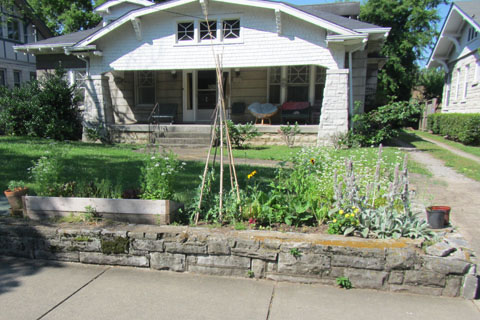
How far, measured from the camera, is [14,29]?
2158 cm

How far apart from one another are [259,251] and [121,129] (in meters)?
10.7

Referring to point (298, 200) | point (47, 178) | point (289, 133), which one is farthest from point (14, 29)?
point (298, 200)

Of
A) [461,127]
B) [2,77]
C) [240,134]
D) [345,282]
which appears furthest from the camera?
[2,77]

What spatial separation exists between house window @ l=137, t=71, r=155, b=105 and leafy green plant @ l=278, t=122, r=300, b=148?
6.61 meters

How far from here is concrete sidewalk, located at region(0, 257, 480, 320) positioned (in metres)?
2.75

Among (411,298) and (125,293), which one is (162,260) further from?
(411,298)

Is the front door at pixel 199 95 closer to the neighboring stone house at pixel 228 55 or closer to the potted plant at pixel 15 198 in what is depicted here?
the neighboring stone house at pixel 228 55

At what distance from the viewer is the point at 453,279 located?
2.95m

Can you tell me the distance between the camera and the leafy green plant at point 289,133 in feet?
38.4

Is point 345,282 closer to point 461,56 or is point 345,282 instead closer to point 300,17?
point 300,17

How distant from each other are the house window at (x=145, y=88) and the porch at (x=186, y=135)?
10.1 ft

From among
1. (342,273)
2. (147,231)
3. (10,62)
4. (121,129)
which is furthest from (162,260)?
(10,62)

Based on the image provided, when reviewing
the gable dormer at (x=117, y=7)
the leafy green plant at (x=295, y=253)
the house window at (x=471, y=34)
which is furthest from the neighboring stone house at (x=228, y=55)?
the house window at (x=471, y=34)

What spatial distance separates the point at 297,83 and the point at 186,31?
479cm
